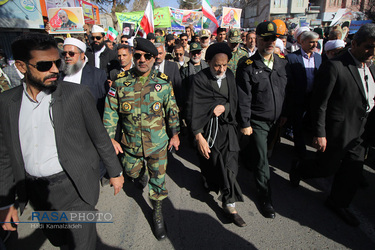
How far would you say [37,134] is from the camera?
1640 millimetres

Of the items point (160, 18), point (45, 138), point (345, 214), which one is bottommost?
point (345, 214)

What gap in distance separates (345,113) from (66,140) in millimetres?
2824

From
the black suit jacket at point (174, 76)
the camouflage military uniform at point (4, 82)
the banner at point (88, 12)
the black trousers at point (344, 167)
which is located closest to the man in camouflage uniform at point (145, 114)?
the black suit jacket at point (174, 76)

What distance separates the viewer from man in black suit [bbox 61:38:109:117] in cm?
318

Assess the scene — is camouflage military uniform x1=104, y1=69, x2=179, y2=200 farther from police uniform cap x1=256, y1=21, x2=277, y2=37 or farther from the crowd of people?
police uniform cap x1=256, y1=21, x2=277, y2=37

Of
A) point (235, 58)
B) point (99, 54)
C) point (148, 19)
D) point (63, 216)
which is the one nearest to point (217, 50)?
point (63, 216)

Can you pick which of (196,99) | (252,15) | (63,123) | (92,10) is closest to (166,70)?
(196,99)

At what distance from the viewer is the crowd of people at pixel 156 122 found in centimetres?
166

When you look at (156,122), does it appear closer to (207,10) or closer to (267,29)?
(267,29)

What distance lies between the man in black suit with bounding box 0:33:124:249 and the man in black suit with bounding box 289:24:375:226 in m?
2.44

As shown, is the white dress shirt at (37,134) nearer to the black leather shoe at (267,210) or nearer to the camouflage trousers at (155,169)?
the camouflage trousers at (155,169)

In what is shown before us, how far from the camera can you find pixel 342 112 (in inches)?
102

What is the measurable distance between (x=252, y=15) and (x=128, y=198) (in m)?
54.9

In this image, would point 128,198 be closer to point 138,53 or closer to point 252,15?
point 138,53
